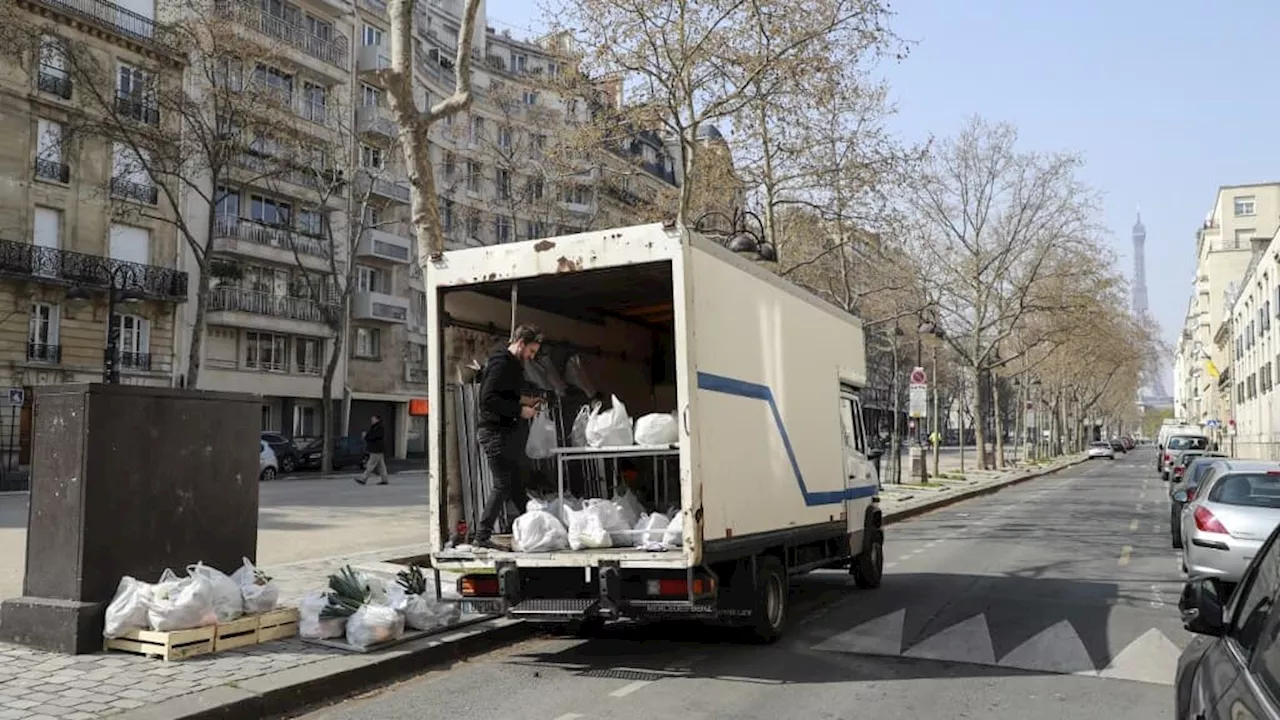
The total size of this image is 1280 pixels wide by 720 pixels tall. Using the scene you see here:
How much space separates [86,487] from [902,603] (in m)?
7.54

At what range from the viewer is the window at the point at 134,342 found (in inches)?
1479

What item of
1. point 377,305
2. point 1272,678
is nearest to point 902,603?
point 1272,678

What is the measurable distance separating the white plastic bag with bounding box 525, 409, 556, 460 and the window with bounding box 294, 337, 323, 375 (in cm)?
4018

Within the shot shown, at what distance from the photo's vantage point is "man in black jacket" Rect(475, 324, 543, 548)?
25.9 ft

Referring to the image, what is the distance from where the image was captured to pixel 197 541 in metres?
7.69

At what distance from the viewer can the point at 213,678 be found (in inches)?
252

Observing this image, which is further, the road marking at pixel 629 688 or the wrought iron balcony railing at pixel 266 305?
the wrought iron balcony railing at pixel 266 305

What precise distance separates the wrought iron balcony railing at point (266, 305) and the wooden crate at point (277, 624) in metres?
32.2

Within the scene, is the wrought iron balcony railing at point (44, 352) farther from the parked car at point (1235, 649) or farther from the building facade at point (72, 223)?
the parked car at point (1235, 649)

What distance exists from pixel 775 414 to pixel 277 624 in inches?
164

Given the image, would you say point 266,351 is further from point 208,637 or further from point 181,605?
point 181,605

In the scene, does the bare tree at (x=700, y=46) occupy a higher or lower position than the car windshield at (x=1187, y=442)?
higher

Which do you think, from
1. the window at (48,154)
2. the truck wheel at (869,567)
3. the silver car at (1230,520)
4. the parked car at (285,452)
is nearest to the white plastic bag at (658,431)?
the truck wheel at (869,567)

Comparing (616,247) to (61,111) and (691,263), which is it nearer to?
(691,263)
